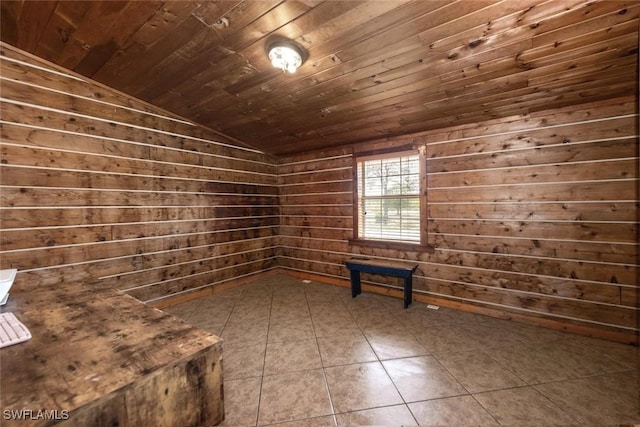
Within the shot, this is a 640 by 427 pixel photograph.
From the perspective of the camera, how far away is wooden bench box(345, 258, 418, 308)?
313 cm

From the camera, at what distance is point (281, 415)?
5.23 feet

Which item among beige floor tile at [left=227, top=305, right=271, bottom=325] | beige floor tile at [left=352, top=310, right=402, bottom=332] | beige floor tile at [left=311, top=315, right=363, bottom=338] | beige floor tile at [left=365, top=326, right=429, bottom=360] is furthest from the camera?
beige floor tile at [left=227, top=305, right=271, bottom=325]

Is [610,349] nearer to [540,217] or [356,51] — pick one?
[540,217]

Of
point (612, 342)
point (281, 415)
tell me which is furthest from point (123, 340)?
point (612, 342)

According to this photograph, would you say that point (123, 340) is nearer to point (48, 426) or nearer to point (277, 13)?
point (48, 426)

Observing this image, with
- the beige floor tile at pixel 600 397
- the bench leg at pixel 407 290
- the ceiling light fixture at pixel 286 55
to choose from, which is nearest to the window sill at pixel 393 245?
the bench leg at pixel 407 290

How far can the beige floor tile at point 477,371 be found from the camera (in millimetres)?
1810

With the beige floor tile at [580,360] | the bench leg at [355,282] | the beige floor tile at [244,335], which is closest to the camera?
the beige floor tile at [580,360]

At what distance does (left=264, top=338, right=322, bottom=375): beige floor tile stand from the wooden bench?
1244 mm

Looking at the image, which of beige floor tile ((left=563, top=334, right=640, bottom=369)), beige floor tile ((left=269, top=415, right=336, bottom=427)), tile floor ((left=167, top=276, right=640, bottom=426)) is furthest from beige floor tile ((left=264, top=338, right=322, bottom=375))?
beige floor tile ((left=563, top=334, right=640, bottom=369))

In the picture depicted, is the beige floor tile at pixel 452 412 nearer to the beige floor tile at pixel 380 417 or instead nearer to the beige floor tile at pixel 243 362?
the beige floor tile at pixel 380 417

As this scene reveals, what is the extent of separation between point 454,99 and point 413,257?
1.93 meters

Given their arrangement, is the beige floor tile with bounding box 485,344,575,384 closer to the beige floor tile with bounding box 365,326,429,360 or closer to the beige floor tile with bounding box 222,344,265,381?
the beige floor tile with bounding box 365,326,429,360

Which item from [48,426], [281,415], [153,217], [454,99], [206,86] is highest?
[206,86]
